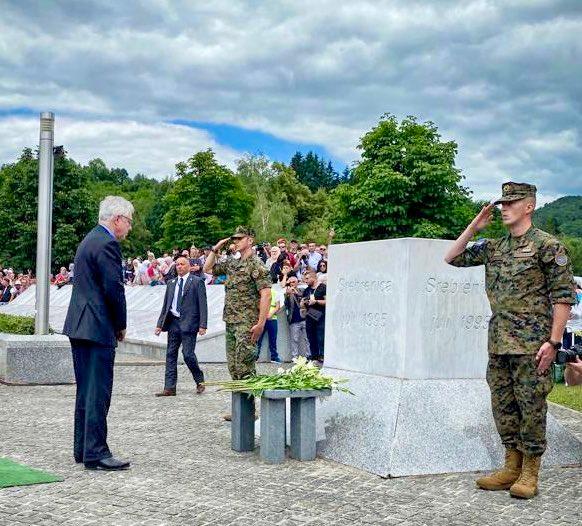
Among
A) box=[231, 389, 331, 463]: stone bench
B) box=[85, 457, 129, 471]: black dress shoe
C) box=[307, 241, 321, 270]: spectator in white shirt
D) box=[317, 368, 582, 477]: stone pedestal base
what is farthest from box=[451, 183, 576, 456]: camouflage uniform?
box=[307, 241, 321, 270]: spectator in white shirt

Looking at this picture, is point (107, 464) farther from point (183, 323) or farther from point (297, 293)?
point (297, 293)

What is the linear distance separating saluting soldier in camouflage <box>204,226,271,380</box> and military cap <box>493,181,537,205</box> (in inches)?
145

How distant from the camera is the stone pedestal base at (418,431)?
746cm

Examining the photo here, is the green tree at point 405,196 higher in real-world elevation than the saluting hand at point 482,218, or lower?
higher

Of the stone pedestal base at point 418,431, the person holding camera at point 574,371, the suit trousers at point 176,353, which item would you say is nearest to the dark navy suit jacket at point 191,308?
the suit trousers at point 176,353

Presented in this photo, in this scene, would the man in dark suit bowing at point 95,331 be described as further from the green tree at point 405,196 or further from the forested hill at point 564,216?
the forested hill at point 564,216

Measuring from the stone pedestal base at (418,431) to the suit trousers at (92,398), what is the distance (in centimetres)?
201

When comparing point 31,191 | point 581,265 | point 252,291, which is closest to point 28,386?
point 252,291

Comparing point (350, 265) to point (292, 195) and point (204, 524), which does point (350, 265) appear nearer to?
point (204, 524)

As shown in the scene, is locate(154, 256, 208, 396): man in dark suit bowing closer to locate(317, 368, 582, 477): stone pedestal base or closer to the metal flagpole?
the metal flagpole

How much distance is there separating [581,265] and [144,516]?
78.5 meters

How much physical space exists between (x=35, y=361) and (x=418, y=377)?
25.8 ft

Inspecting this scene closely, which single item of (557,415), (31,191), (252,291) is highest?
(31,191)

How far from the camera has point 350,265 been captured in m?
8.73
